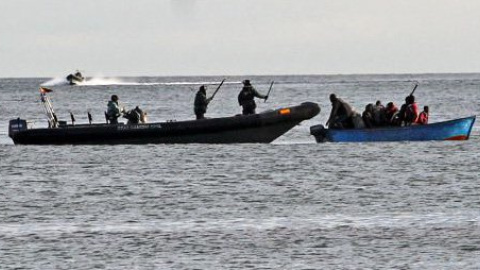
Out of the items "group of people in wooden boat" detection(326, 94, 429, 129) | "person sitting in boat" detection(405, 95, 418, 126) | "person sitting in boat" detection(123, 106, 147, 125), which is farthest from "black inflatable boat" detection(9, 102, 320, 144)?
"person sitting in boat" detection(405, 95, 418, 126)

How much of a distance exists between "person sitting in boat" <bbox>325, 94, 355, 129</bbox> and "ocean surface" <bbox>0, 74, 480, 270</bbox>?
0.98 m

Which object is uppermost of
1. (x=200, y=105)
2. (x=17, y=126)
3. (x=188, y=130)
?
(x=200, y=105)

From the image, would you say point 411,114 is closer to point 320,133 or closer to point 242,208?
point 320,133

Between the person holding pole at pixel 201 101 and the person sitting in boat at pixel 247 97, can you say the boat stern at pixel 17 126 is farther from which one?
the person sitting in boat at pixel 247 97

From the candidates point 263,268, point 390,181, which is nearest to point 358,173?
point 390,181

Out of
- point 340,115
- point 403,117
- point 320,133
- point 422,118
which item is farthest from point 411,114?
point 320,133

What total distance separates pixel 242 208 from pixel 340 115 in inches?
454

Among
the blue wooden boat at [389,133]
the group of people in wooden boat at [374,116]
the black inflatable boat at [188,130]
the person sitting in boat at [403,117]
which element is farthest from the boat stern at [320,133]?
the person sitting in boat at [403,117]

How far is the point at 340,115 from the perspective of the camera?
34469mm

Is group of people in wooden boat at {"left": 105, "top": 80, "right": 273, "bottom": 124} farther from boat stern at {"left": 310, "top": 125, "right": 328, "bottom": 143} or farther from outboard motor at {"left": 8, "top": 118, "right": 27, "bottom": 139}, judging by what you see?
outboard motor at {"left": 8, "top": 118, "right": 27, "bottom": 139}

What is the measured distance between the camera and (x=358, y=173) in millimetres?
30547

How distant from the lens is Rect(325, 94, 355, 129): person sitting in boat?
33909 millimetres

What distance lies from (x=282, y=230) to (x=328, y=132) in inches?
598

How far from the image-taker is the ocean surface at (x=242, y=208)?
18.0 metres
